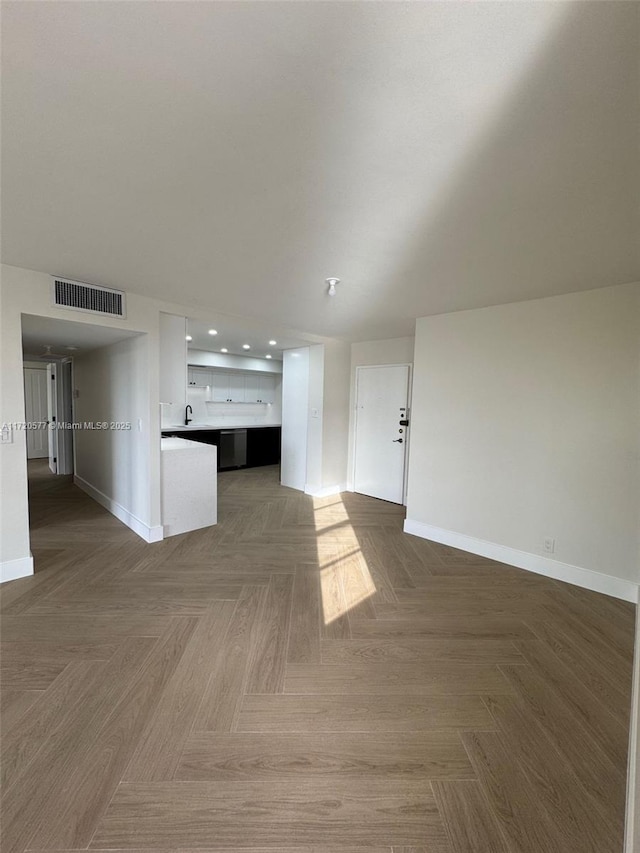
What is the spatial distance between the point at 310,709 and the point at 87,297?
341cm

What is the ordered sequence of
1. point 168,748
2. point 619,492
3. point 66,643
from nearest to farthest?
point 168,748, point 66,643, point 619,492

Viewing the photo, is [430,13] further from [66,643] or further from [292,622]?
[66,643]

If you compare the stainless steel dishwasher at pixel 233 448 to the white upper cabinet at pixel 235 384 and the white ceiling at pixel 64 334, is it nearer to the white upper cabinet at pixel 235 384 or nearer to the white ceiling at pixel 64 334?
the white upper cabinet at pixel 235 384

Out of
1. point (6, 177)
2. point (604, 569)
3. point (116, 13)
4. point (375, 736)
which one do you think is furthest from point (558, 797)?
point (6, 177)

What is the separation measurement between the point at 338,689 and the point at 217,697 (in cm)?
62

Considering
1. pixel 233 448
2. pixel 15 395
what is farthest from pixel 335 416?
pixel 15 395

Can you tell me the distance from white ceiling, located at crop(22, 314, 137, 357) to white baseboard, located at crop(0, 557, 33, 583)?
198 cm

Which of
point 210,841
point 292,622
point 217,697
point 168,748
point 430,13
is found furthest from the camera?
point 292,622

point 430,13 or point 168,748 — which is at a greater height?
point 430,13

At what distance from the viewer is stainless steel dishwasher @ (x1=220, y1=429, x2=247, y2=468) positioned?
6.82 meters

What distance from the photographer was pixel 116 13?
92cm

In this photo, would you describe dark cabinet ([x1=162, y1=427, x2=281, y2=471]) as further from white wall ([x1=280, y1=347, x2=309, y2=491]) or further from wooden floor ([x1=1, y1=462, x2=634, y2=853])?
wooden floor ([x1=1, y1=462, x2=634, y2=853])

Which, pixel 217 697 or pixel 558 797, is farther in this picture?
pixel 217 697

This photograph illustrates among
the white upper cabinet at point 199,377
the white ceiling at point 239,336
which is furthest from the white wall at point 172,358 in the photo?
the white upper cabinet at point 199,377
